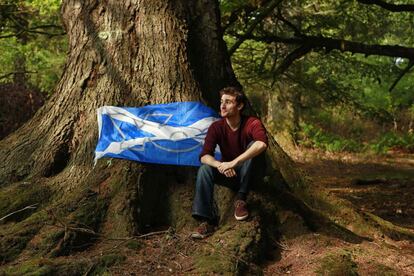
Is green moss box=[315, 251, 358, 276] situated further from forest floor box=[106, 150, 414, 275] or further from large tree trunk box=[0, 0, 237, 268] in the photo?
large tree trunk box=[0, 0, 237, 268]

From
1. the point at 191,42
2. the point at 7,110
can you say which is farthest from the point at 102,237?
the point at 7,110

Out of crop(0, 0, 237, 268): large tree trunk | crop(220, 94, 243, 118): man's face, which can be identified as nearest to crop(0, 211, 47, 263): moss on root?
crop(0, 0, 237, 268): large tree trunk

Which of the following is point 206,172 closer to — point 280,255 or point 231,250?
point 231,250

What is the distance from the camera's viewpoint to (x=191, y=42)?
5789mm

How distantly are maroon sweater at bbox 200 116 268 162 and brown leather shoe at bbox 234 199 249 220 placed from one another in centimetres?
46

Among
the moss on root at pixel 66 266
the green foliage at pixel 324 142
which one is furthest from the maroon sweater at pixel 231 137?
the green foliage at pixel 324 142

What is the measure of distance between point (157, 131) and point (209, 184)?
974 mm

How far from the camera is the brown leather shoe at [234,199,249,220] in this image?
484cm

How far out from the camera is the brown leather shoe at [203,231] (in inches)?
186

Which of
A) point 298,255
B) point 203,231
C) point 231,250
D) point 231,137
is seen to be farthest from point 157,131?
point 298,255

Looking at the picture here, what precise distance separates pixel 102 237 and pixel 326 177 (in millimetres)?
8668

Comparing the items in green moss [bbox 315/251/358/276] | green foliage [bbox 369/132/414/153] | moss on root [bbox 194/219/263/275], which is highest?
moss on root [bbox 194/219/263/275]

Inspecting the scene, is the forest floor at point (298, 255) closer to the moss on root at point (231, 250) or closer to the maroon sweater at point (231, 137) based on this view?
the moss on root at point (231, 250)

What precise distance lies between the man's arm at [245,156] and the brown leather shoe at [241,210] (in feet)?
1.09
